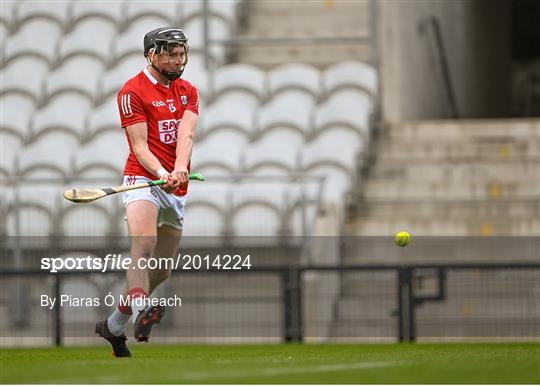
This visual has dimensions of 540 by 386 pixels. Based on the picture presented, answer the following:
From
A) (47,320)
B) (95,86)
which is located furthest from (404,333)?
(95,86)

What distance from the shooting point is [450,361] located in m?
9.17

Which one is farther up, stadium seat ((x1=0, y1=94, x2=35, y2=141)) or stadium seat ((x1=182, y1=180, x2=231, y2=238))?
stadium seat ((x1=0, y1=94, x2=35, y2=141))

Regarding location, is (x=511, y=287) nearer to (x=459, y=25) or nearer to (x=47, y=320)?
(x=47, y=320)

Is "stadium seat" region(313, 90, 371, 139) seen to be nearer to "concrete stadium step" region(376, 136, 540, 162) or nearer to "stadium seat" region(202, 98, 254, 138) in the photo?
"concrete stadium step" region(376, 136, 540, 162)

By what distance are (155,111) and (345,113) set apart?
974 cm

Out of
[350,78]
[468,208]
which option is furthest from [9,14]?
[468,208]

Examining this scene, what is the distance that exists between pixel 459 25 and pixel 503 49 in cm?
561

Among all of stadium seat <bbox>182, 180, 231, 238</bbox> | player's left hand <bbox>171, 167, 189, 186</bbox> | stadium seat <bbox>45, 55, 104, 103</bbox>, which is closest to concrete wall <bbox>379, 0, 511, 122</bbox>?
stadium seat <bbox>182, 180, 231, 238</bbox>

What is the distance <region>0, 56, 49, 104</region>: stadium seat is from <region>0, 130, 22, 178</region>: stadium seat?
3.37 ft

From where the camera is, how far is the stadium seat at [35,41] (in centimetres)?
2181

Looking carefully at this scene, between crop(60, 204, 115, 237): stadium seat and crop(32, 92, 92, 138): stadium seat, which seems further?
crop(32, 92, 92, 138): stadium seat

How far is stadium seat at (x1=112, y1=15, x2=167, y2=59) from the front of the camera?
69.7 ft

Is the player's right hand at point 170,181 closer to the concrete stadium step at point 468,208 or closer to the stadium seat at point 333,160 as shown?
the stadium seat at point 333,160

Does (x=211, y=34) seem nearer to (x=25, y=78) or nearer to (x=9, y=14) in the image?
(x=25, y=78)
